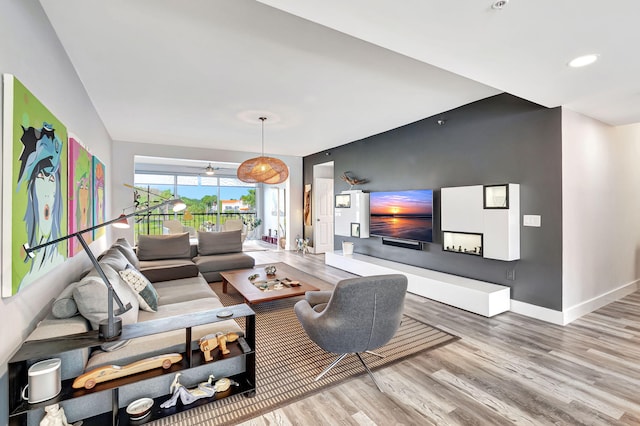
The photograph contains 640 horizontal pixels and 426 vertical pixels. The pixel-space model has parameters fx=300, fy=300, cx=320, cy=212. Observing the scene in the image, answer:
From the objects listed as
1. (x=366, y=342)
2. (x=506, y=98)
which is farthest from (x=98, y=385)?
(x=506, y=98)

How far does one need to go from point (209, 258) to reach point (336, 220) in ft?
9.08

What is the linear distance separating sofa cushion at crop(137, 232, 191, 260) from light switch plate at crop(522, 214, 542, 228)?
5.05 m

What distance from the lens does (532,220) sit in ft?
11.6

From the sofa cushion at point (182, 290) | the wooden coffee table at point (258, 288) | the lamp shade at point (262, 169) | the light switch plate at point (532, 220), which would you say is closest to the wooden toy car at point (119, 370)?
the sofa cushion at point (182, 290)

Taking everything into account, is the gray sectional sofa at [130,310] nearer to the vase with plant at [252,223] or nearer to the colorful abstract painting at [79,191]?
the colorful abstract painting at [79,191]

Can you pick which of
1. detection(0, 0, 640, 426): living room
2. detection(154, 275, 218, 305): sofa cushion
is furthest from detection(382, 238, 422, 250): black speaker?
detection(154, 275, 218, 305): sofa cushion

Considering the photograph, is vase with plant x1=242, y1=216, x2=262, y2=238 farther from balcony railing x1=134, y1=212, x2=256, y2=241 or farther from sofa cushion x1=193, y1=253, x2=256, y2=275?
sofa cushion x1=193, y1=253, x2=256, y2=275

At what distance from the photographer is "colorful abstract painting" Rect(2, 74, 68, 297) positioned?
140 centimetres

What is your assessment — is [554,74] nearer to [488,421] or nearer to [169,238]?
[488,421]

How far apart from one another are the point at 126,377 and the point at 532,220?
163 inches

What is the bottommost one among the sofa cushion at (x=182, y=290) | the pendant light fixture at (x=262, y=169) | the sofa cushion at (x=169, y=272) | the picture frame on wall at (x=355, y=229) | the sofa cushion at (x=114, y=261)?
the sofa cushion at (x=182, y=290)

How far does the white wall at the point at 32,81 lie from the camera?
4.71 ft

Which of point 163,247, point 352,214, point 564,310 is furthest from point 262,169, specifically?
point 564,310

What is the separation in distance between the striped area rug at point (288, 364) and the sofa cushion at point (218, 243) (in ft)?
7.21
